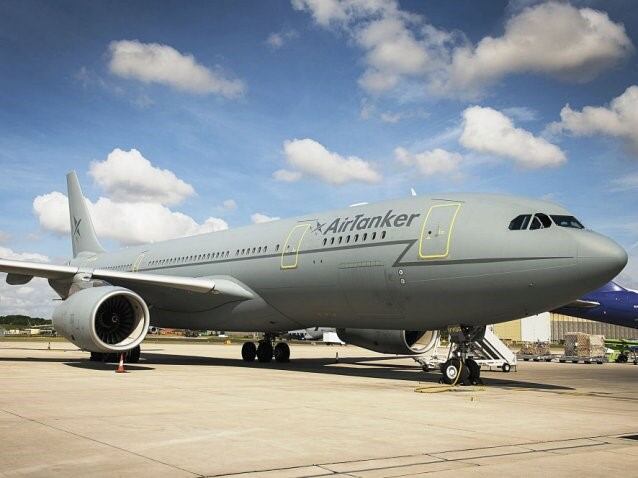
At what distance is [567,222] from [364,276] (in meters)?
4.78

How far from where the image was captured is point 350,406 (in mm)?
10258

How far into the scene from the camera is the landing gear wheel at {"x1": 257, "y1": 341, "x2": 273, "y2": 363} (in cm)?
2334

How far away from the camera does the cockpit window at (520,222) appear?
1366 cm

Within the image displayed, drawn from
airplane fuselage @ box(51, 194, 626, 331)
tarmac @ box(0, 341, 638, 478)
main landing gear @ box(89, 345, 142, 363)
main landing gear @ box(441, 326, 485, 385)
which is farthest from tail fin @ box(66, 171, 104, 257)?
main landing gear @ box(441, 326, 485, 385)

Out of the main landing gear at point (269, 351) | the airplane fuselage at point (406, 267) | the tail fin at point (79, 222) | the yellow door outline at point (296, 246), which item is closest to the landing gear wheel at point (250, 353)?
the main landing gear at point (269, 351)

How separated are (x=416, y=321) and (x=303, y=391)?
3.99 metres

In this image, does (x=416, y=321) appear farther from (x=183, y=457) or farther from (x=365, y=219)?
(x=183, y=457)

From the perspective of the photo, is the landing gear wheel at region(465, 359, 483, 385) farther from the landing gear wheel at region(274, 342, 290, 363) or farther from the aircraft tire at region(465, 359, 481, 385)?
the landing gear wheel at region(274, 342, 290, 363)

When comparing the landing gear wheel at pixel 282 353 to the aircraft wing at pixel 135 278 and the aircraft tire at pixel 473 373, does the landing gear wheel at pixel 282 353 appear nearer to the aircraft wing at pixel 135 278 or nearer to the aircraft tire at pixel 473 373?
the aircraft wing at pixel 135 278

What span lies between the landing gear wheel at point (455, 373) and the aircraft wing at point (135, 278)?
285 inches

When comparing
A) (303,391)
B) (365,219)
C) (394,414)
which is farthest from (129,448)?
(365,219)

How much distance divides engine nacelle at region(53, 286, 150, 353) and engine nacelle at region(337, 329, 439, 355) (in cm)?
602

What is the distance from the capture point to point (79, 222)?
107 feet

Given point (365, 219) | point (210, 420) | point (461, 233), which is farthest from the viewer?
point (365, 219)
